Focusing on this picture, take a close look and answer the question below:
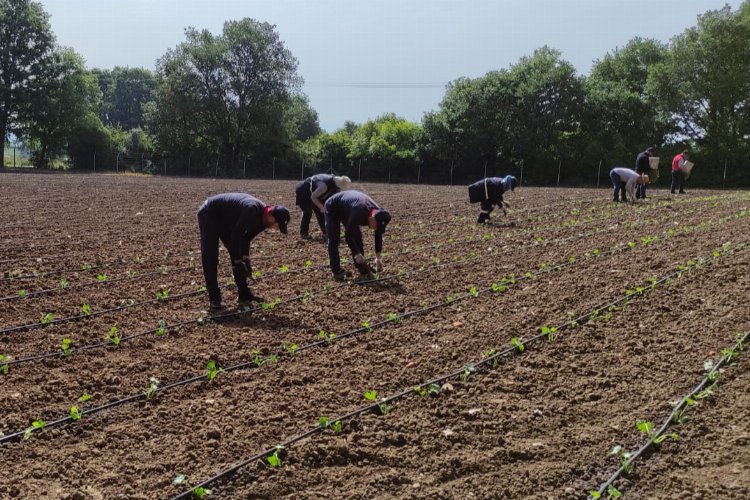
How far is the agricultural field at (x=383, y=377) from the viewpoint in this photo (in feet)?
14.4

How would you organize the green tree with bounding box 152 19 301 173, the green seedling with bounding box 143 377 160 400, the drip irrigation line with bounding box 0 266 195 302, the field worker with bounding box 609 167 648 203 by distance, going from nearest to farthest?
1. the green seedling with bounding box 143 377 160 400
2. the drip irrigation line with bounding box 0 266 195 302
3. the field worker with bounding box 609 167 648 203
4. the green tree with bounding box 152 19 301 173

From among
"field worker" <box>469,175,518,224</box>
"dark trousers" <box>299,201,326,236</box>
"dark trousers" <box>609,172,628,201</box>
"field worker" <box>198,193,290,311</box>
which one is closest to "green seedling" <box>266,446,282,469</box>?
"field worker" <box>198,193,290,311</box>

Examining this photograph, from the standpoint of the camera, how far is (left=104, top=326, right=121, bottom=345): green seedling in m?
6.77

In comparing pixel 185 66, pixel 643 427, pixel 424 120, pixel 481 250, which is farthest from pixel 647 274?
pixel 185 66

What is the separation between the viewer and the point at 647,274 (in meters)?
9.60

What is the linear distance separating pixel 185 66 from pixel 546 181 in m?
25.4

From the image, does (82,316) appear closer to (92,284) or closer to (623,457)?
(92,284)

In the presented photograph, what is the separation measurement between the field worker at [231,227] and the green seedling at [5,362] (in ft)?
7.09

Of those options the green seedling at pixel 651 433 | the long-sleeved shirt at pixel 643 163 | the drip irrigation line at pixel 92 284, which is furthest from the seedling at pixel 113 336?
the long-sleeved shirt at pixel 643 163

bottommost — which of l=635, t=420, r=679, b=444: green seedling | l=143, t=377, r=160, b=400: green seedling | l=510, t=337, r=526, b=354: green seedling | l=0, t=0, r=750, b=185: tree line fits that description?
l=143, t=377, r=160, b=400: green seedling

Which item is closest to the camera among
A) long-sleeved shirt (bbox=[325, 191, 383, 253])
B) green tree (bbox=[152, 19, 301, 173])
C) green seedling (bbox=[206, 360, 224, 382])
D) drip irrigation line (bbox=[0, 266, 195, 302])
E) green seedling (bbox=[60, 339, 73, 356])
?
green seedling (bbox=[206, 360, 224, 382])

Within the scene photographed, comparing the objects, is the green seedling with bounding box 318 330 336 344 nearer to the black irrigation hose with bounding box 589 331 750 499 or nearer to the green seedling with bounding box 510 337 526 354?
the green seedling with bounding box 510 337 526 354

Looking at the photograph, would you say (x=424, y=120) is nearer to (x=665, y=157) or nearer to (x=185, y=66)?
(x=665, y=157)

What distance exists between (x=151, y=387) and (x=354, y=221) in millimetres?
4001
